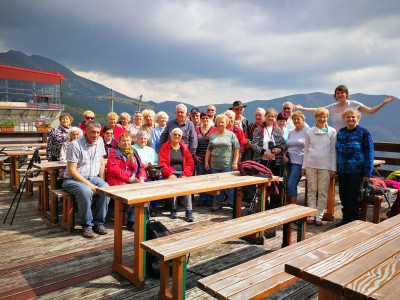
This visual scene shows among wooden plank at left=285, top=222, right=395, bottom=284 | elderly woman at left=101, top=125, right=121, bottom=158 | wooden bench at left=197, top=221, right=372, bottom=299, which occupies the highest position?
elderly woman at left=101, top=125, right=121, bottom=158

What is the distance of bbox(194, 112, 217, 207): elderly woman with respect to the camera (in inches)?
236

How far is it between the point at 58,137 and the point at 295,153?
444 cm

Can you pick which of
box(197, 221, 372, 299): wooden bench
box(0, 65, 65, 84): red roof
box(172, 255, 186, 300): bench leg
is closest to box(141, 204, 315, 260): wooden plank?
box(172, 255, 186, 300): bench leg

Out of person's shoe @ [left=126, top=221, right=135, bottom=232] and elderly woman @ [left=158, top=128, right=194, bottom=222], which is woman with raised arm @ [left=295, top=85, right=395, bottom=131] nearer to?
elderly woman @ [left=158, top=128, right=194, bottom=222]

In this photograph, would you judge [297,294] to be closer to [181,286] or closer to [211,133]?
[181,286]

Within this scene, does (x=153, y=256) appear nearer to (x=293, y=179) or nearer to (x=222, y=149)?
(x=222, y=149)

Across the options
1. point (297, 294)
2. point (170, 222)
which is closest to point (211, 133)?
point (170, 222)

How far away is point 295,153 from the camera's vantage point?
5246 millimetres

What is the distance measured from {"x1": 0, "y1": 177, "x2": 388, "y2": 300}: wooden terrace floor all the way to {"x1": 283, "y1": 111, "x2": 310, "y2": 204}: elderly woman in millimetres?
746

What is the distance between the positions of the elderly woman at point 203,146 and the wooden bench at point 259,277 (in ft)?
11.6

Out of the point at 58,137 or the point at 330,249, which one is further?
the point at 58,137

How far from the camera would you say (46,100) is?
168 feet

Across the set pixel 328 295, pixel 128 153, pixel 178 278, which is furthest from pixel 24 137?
pixel 328 295

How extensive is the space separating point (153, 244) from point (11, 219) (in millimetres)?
3571
